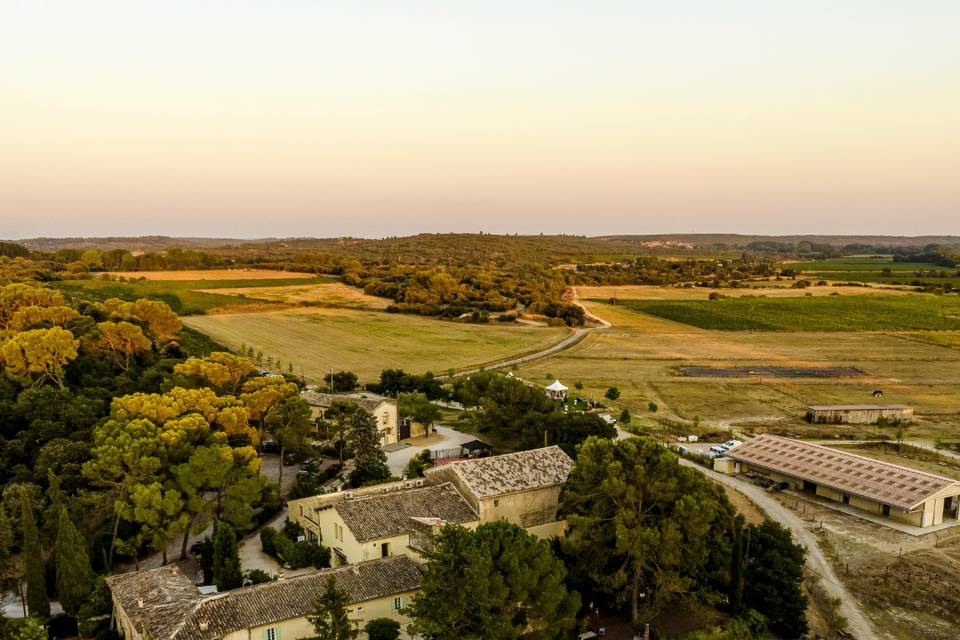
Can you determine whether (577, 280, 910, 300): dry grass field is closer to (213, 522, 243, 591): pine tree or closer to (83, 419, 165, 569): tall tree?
(83, 419, 165, 569): tall tree

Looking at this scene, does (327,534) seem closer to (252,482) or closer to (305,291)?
(252,482)

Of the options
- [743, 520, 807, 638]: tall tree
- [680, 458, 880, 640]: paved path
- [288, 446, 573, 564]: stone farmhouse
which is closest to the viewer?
[743, 520, 807, 638]: tall tree

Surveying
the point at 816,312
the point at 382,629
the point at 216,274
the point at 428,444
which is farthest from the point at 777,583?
the point at 216,274

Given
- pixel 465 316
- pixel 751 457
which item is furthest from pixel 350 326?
pixel 751 457

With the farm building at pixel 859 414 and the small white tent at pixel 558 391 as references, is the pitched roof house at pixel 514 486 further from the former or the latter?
Result: the farm building at pixel 859 414

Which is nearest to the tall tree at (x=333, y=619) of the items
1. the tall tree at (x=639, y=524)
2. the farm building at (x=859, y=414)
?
the tall tree at (x=639, y=524)

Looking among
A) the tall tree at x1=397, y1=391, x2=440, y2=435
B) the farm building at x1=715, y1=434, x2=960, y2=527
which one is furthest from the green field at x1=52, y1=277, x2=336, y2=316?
the farm building at x1=715, y1=434, x2=960, y2=527
